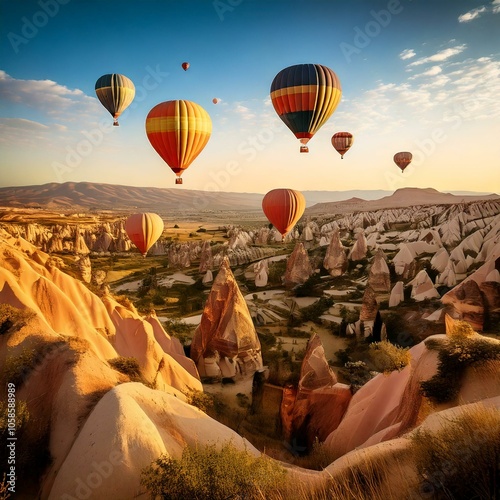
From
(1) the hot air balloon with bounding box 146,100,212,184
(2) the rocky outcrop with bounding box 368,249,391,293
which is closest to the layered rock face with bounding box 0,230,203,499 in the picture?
(1) the hot air balloon with bounding box 146,100,212,184

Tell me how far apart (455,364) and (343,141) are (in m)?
30.7

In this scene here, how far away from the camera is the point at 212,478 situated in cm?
528

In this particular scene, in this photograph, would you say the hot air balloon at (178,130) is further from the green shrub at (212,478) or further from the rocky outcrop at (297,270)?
the rocky outcrop at (297,270)

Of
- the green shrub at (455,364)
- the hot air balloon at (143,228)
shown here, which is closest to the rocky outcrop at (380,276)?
the hot air balloon at (143,228)

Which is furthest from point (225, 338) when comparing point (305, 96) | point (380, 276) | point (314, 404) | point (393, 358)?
point (380, 276)

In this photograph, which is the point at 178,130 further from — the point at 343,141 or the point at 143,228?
the point at 343,141

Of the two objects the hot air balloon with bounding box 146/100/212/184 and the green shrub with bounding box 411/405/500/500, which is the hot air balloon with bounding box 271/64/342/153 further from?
the green shrub with bounding box 411/405/500/500

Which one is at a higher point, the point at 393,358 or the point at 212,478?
the point at 212,478

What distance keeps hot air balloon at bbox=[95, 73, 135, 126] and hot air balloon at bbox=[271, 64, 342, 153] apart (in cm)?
1304

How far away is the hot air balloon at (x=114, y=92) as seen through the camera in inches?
1097

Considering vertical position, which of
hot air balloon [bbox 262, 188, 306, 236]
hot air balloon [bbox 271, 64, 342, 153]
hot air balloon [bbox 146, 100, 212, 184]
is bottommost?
hot air balloon [bbox 262, 188, 306, 236]

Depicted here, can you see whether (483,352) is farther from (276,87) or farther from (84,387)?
(276,87)

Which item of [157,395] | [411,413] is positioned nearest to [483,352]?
[411,413]

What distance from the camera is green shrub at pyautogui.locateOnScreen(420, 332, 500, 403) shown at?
28.3 ft
